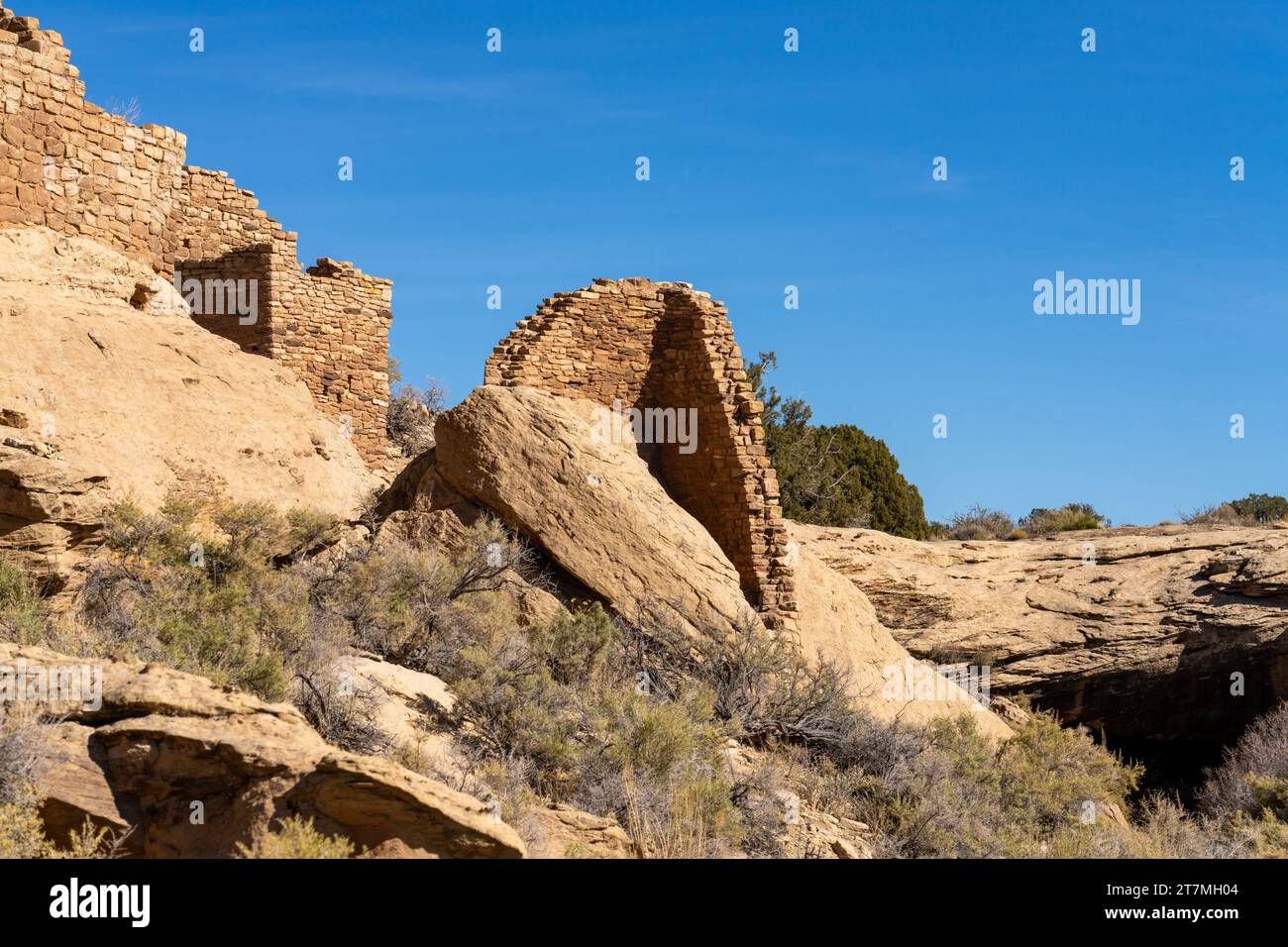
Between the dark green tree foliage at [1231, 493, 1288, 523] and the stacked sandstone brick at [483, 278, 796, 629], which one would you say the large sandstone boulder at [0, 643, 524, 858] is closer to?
the stacked sandstone brick at [483, 278, 796, 629]

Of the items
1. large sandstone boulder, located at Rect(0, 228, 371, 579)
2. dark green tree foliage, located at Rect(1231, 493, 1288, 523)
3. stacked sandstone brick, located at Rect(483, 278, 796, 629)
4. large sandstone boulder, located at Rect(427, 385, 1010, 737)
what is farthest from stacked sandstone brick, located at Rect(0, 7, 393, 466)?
dark green tree foliage, located at Rect(1231, 493, 1288, 523)

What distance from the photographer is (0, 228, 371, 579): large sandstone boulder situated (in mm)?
9398

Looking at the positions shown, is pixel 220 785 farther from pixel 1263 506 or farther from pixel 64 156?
pixel 1263 506

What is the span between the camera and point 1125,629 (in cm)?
1817

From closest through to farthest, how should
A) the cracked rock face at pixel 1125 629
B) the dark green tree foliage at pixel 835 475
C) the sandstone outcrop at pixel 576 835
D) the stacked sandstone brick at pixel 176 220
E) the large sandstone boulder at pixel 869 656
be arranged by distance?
the sandstone outcrop at pixel 576 835
the stacked sandstone brick at pixel 176 220
the large sandstone boulder at pixel 869 656
the cracked rock face at pixel 1125 629
the dark green tree foliage at pixel 835 475

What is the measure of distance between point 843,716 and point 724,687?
121 centimetres

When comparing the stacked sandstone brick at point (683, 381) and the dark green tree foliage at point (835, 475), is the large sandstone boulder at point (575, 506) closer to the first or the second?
the stacked sandstone brick at point (683, 381)

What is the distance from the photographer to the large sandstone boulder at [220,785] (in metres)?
5.97

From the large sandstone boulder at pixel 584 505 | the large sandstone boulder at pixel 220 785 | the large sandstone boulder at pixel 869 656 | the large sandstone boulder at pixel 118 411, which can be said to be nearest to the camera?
the large sandstone boulder at pixel 220 785

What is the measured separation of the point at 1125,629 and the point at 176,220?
517 inches

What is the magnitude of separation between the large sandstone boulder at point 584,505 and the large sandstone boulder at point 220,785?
6.52 m

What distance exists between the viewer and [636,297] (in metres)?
15.6

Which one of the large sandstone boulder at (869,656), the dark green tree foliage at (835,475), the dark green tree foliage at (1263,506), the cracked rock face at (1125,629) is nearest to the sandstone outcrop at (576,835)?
the large sandstone boulder at (869,656)

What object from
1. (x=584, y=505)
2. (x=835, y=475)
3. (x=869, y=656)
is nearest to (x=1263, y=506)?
(x=835, y=475)
